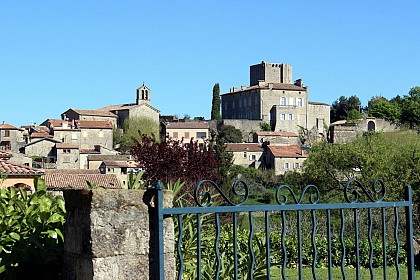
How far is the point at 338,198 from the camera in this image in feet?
98.6

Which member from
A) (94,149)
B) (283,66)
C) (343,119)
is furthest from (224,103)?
(94,149)

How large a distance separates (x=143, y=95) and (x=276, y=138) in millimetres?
26529

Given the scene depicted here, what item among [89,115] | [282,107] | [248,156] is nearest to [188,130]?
[248,156]

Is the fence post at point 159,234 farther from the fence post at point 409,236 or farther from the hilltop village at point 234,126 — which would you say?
the hilltop village at point 234,126

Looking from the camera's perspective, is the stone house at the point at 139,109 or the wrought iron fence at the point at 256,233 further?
the stone house at the point at 139,109

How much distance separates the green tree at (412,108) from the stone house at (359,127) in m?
2.28

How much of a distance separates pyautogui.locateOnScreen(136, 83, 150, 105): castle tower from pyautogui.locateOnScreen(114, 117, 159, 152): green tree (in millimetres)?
7473

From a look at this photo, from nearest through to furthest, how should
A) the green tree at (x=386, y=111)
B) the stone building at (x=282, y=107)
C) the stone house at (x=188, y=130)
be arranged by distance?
1. the stone house at (x=188, y=130)
2. the stone building at (x=282, y=107)
3. the green tree at (x=386, y=111)

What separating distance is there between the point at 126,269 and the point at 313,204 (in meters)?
1.16

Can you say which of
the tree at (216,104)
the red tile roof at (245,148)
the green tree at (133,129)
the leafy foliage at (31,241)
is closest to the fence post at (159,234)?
the leafy foliage at (31,241)

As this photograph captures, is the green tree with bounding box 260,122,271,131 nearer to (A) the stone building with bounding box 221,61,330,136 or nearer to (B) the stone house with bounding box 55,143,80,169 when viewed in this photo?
(A) the stone building with bounding box 221,61,330,136

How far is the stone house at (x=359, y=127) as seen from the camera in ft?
315

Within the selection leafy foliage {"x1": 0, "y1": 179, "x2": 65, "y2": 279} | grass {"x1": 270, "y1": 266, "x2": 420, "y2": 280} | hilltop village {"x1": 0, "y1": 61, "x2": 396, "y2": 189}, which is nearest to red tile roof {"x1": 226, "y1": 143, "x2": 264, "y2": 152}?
hilltop village {"x1": 0, "y1": 61, "x2": 396, "y2": 189}

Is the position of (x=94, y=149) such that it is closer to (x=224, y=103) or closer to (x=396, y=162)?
(x=224, y=103)
